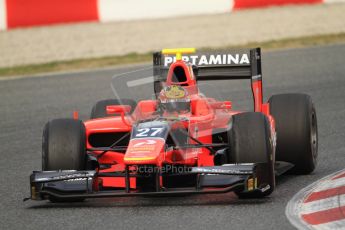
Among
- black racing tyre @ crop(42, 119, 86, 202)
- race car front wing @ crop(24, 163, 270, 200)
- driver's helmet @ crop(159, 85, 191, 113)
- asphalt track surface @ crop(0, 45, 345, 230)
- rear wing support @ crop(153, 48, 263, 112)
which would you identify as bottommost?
asphalt track surface @ crop(0, 45, 345, 230)

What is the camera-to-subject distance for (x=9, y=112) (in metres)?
16.1

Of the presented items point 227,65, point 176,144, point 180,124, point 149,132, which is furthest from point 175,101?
point 227,65

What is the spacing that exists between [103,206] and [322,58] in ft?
36.2

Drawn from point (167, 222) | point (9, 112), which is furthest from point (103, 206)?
point (9, 112)

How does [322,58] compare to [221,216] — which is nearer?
[221,216]

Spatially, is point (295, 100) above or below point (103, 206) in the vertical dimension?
above

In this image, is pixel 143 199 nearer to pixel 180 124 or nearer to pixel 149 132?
pixel 149 132

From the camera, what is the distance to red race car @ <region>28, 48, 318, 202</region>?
29.8 feet

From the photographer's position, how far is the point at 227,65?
11.5 m

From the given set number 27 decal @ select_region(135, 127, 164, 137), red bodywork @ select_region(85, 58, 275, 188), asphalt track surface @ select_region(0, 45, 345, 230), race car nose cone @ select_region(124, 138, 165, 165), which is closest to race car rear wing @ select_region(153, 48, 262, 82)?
red bodywork @ select_region(85, 58, 275, 188)

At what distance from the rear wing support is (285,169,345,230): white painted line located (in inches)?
53.8

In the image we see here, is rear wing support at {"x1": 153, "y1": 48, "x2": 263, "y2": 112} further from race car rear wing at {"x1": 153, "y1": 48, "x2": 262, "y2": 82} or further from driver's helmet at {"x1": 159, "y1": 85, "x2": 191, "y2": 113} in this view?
driver's helmet at {"x1": 159, "y1": 85, "x2": 191, "y2": 113}

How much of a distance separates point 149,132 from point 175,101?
1.01 meters

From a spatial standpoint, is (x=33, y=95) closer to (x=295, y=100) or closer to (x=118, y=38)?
(x=118, y=38)
